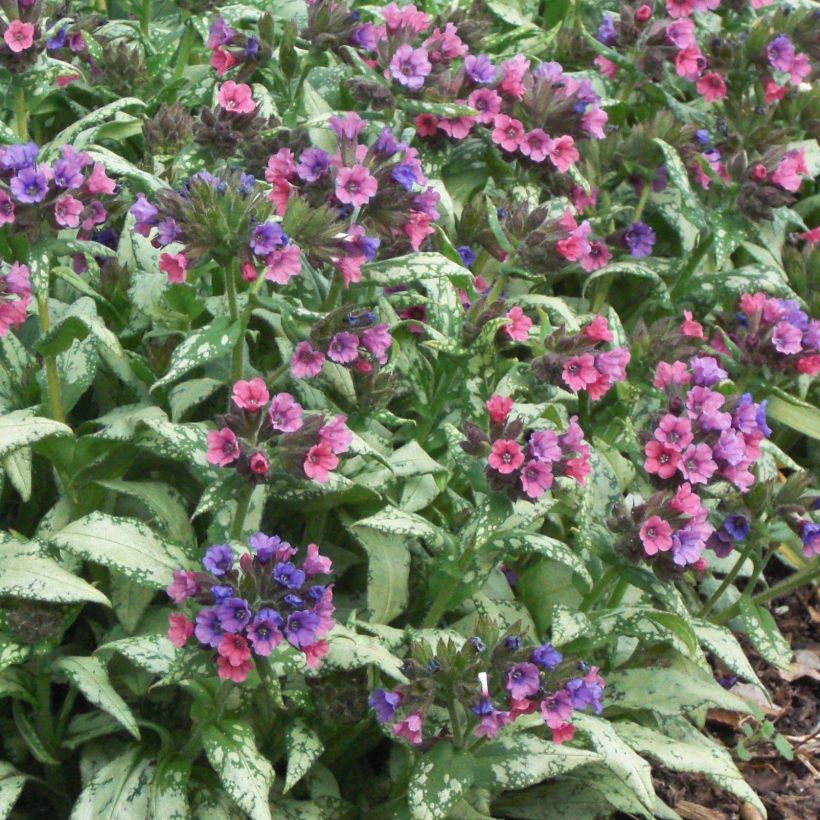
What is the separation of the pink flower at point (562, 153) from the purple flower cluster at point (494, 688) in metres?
1.70

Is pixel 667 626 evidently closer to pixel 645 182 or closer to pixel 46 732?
pixel 46 732

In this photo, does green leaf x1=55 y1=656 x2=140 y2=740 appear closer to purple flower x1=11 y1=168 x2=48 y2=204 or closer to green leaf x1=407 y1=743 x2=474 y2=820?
green leaf x1=407 y1=743 x2=474 y2=820

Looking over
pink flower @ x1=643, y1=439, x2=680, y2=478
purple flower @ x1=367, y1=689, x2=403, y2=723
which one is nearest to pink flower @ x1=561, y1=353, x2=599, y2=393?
pink flower @ x1=643, y1=439, x2=680, y2=478

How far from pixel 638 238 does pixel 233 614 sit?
2396mm

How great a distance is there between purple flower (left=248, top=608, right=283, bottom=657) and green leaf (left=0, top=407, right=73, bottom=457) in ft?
2.45

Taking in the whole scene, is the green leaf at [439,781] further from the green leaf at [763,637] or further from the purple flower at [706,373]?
the purple flower at [706,373]

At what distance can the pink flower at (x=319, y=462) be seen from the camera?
2.69 m

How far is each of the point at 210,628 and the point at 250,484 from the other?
405mm

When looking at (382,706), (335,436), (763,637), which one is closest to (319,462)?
(335,436)

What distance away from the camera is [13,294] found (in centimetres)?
289

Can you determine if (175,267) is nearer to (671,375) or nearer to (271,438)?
(271,438)

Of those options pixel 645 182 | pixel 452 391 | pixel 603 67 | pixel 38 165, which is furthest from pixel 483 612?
pixel 603 67

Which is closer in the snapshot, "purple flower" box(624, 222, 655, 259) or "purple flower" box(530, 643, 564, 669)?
"purple flower" box(530, 643, 564, 669)

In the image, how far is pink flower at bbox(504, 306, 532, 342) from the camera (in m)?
3.27
